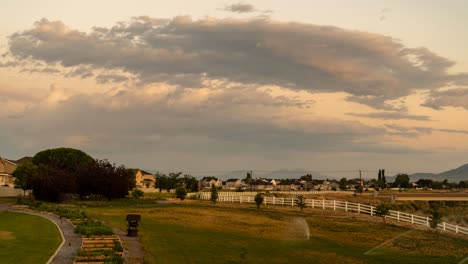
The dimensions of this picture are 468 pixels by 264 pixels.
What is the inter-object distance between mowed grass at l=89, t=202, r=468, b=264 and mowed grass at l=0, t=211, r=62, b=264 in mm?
5153

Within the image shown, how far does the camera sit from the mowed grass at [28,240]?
23141mm

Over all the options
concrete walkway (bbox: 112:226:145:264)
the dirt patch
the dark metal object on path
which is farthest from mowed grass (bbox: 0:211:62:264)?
the dark metal object on path

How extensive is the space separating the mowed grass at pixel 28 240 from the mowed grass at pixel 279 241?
515 centimetres

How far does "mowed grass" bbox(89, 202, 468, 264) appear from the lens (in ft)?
93.6

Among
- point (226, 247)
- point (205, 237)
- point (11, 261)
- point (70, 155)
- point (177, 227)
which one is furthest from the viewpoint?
point (70, 155)

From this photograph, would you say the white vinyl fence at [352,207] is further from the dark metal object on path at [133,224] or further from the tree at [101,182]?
the dark metal object on path at [133,224]

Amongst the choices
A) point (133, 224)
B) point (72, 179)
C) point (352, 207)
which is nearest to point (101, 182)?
point (72, 179)

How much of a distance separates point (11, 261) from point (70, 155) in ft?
312

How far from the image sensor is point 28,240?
2877cm

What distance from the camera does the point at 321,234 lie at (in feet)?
137

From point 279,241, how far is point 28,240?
16.7m

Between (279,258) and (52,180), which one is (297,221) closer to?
(279,258)

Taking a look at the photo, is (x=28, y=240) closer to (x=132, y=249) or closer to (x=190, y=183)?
(x=132, y=249)

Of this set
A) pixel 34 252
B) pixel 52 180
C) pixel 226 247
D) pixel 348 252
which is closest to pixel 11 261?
pixel 34 252
